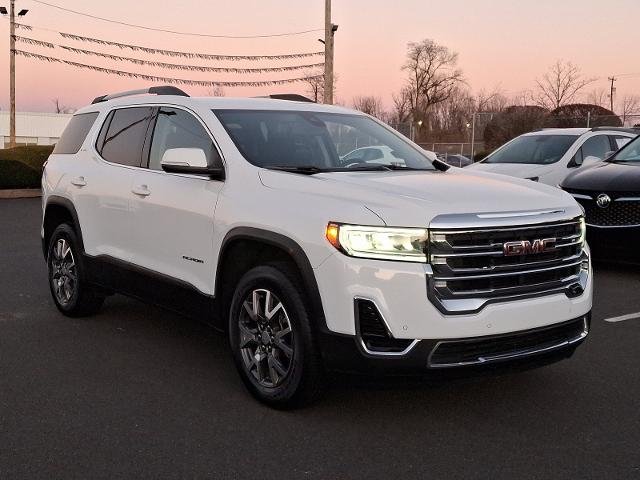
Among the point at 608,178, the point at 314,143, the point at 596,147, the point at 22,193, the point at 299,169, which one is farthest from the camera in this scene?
the point at 22,193

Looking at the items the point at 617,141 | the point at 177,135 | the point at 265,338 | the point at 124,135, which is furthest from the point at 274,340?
the point at 617,141

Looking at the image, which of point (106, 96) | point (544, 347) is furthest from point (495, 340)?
point (106, 96)

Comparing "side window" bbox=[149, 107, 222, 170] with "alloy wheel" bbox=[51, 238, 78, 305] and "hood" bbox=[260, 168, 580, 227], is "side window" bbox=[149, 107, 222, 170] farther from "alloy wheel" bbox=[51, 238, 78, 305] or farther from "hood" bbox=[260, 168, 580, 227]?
"alloy wheel" bbox=[51, 238, 78, 305]

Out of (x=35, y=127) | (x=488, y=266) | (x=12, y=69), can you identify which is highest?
(x=12, y=69)

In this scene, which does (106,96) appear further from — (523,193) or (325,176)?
(523,193)

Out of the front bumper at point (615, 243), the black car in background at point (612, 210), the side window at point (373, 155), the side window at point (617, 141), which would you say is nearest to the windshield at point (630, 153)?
the black car in background at point (612, 210)

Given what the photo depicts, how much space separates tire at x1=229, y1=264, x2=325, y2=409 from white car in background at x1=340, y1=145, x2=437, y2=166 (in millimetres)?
1182

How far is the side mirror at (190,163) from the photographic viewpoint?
176 inches

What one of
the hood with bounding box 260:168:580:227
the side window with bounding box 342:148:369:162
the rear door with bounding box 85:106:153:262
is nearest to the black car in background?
the hood with bounding box 260:168:580:227

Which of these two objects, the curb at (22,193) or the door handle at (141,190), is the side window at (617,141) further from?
the curb at (22,193)

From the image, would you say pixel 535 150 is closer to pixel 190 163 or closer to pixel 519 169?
pixel 519 169

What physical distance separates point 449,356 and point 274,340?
1012 millimetres

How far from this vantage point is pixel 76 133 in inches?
254

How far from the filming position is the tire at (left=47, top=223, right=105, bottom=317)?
6102 millimetres
